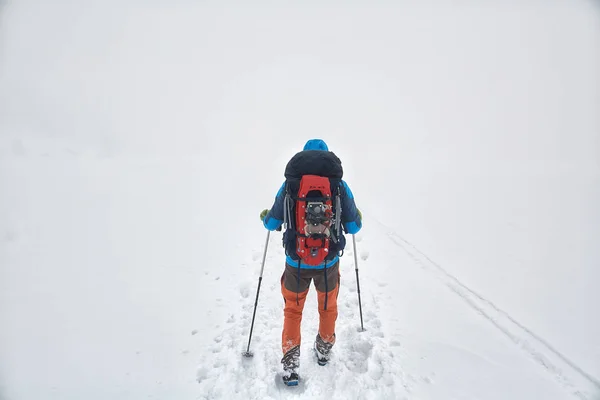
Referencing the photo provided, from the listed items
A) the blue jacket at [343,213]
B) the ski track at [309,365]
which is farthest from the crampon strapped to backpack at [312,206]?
the ski track at [309,365]

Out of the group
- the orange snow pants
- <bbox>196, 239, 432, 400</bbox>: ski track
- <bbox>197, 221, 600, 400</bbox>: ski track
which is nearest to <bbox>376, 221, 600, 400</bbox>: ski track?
<bbox>197, 221, 600, 400</bbox>: ski track

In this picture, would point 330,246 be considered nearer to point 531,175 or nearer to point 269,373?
point 269,373

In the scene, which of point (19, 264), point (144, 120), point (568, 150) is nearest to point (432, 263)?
point (19, 264)

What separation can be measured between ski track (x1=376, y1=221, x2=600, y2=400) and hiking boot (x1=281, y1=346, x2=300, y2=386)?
3420 mm

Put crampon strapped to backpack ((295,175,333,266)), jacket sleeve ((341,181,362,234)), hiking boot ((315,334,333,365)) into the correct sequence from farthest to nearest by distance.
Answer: hiking boot ((315,334,333,365))
jacket sleeve ((341,181,362,234))
crampon strapped to backpack ((295,175,333,266))

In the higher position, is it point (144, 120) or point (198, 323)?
point (144, 120)

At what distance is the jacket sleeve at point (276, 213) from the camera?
132 inches

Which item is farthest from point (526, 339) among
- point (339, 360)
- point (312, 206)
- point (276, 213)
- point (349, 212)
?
point (276, 213)

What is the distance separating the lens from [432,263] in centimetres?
711

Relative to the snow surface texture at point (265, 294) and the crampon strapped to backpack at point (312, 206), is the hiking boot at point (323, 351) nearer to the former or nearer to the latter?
the snow surface texture at point (265, 294)

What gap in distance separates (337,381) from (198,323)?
251 centimetres

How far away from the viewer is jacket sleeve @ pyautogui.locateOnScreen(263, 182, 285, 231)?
132 inches

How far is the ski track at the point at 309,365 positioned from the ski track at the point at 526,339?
177 cm

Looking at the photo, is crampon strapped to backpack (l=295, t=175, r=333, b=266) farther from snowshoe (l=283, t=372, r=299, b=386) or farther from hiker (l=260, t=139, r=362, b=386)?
snowshoe (l=283, t=372, r=299, b=386)
